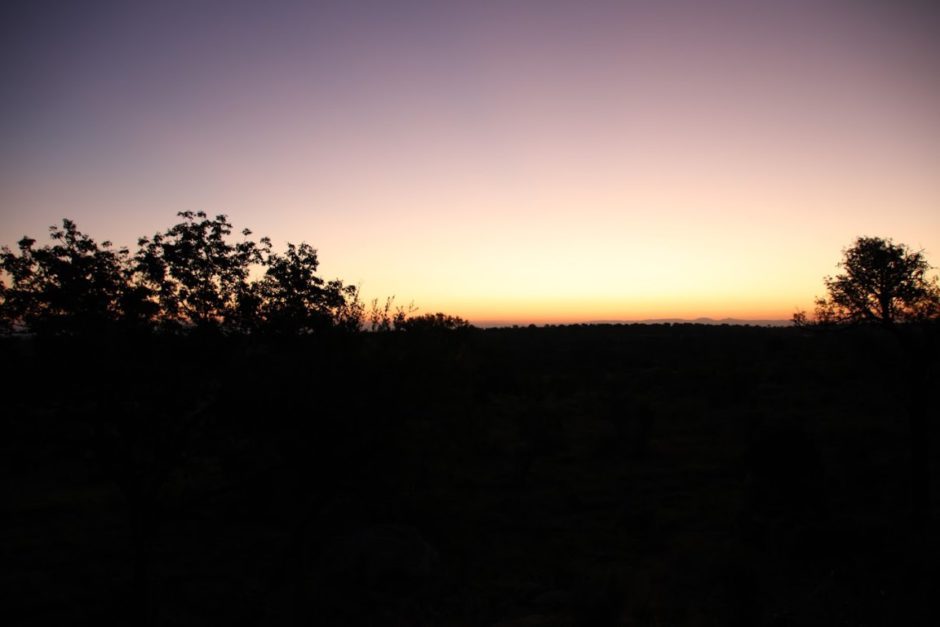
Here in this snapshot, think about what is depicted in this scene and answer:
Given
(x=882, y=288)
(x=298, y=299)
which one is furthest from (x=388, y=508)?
(x=882, y=288)

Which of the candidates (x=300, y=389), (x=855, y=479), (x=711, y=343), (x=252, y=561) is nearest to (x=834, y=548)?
(x=855, y=479)

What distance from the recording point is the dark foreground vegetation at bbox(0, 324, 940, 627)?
11.6 meters

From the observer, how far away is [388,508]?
19.0 meters

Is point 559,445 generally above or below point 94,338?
below

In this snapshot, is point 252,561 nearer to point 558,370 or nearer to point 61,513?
point 61,513

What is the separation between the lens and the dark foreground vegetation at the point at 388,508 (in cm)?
1158

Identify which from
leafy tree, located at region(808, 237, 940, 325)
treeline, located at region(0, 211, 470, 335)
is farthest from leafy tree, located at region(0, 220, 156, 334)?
leafy tree, located at region(808, 237, 940, 325)

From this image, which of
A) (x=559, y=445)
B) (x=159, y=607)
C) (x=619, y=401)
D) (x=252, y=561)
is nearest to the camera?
(x=159, y=607)

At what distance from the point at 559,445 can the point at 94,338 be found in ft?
77.8

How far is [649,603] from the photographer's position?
12.1m

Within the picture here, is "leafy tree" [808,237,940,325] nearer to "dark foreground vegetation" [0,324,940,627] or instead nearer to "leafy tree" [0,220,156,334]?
"dark foreground vegetation" [0,324,940,627]

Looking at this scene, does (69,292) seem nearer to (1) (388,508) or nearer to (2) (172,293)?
(2) (172,293)

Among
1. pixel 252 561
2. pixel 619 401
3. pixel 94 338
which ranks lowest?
pixel 252 561

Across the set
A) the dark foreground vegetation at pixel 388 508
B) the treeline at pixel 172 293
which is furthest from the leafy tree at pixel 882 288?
the treeline at pixel 172 293
